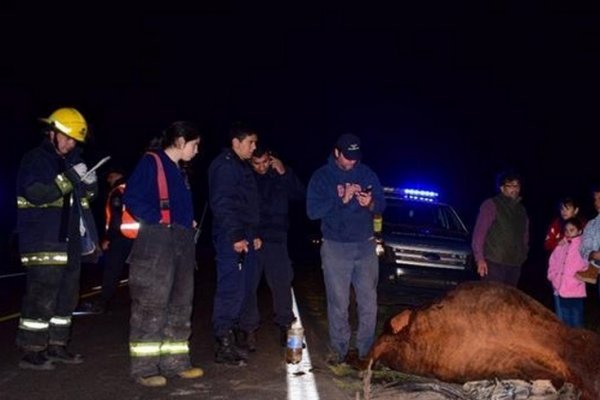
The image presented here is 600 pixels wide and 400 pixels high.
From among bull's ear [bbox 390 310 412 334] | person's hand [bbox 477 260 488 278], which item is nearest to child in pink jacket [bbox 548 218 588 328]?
person's hand [bbox 477 260 488 278]

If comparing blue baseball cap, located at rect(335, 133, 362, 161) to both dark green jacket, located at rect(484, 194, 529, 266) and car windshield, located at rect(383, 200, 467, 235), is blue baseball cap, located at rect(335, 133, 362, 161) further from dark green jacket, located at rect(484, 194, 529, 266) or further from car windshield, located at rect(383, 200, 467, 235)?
car windshield, located at rect(383, 200, 467, 235)

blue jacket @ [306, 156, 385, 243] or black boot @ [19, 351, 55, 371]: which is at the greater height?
blue jacket @ [306, 156, 385, 243]

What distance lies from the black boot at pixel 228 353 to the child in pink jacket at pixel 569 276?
3631 mm

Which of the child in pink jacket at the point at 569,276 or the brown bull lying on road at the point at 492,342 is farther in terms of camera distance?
the child in pink jacket at the point at 569,276

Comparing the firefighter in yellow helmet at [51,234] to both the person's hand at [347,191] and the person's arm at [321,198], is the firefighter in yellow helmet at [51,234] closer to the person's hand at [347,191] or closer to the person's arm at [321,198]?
the person's arm at [321,198]

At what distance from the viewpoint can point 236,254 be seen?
22.6 feet

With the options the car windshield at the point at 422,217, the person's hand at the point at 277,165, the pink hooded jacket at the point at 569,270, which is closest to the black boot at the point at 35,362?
the person's hand at the point at 277,165

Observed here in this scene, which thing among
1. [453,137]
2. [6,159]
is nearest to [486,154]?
[453,137]

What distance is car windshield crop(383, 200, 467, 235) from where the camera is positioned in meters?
11.6

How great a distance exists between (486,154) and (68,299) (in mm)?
81981

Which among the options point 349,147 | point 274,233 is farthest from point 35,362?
point 349,147

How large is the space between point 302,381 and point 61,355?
227cm

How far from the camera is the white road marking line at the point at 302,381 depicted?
5641 millimetres

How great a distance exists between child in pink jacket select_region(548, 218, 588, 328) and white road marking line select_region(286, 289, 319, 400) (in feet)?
9.89
